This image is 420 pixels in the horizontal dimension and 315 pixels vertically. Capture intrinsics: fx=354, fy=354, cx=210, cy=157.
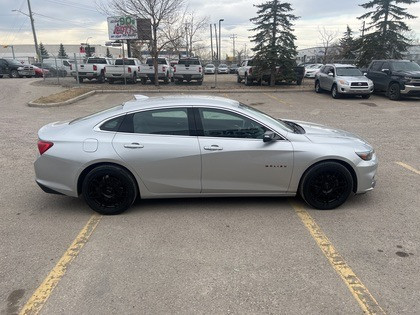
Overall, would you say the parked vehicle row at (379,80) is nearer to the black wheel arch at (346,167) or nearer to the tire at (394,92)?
the tire at (394,92)

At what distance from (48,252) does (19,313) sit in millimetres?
948

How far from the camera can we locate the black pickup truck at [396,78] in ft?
53.6

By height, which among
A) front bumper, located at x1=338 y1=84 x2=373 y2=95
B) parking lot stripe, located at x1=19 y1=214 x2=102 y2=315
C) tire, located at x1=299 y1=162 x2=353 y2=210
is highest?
front bumper, located at x1=338 y1=84 x2=373 y2=95

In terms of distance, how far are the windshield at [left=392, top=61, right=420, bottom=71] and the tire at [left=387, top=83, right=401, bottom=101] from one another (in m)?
0.84

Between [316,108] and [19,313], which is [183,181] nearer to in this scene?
[19,313]

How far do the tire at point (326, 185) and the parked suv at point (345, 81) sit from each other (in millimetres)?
14233

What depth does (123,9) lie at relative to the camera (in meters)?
22.1

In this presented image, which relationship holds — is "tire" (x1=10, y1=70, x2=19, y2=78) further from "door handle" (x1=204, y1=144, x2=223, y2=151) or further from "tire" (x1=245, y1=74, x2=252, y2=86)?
"door handle" (x1=204, y1=144, x2=223, y2=151)

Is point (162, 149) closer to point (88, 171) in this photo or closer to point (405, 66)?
point (88, 171)

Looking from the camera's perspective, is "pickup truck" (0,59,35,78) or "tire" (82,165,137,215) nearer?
"tire" (82,165,137,215)

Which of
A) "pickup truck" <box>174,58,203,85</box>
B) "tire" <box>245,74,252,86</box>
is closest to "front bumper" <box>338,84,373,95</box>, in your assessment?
"tire" <box>245,74,252,86</box>

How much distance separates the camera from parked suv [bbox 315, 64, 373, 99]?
1731 cm

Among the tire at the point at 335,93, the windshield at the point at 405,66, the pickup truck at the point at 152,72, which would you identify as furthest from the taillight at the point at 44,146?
the pickup truck at the point at 152,72

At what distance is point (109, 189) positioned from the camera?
4.47m
